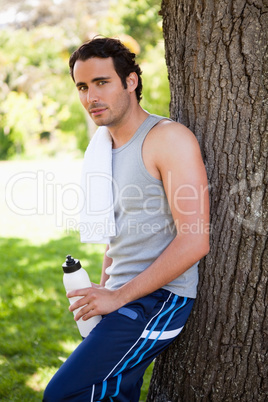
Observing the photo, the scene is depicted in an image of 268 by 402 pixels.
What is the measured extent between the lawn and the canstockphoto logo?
1.51 metres

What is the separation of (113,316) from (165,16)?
1.42m

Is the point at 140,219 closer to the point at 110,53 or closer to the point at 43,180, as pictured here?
the point at 110,53

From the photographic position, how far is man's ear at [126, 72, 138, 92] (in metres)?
2.13

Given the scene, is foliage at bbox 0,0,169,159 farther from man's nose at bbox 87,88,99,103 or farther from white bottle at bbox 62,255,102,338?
white bottle at bbox 62,255,102,338

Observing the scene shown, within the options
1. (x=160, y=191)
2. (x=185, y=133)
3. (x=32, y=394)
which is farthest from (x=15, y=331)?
(x=185, y=133)

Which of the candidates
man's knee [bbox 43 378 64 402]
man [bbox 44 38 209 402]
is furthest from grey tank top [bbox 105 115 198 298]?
man's knee [bbox 43 378 64 402]

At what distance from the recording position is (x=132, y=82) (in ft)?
7.03

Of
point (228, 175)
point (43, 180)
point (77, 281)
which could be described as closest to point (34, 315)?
point (77, 281)

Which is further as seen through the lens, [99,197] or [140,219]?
[99,197]

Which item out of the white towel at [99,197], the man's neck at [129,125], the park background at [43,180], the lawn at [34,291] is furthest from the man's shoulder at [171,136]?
the lawn at [34,291]

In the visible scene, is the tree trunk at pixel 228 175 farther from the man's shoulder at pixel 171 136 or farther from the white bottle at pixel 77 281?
the white bottle at pixel 77 281

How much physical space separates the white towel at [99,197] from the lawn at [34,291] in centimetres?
132

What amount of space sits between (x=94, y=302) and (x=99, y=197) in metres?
0.50

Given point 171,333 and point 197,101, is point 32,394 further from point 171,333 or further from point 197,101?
point 197,101
